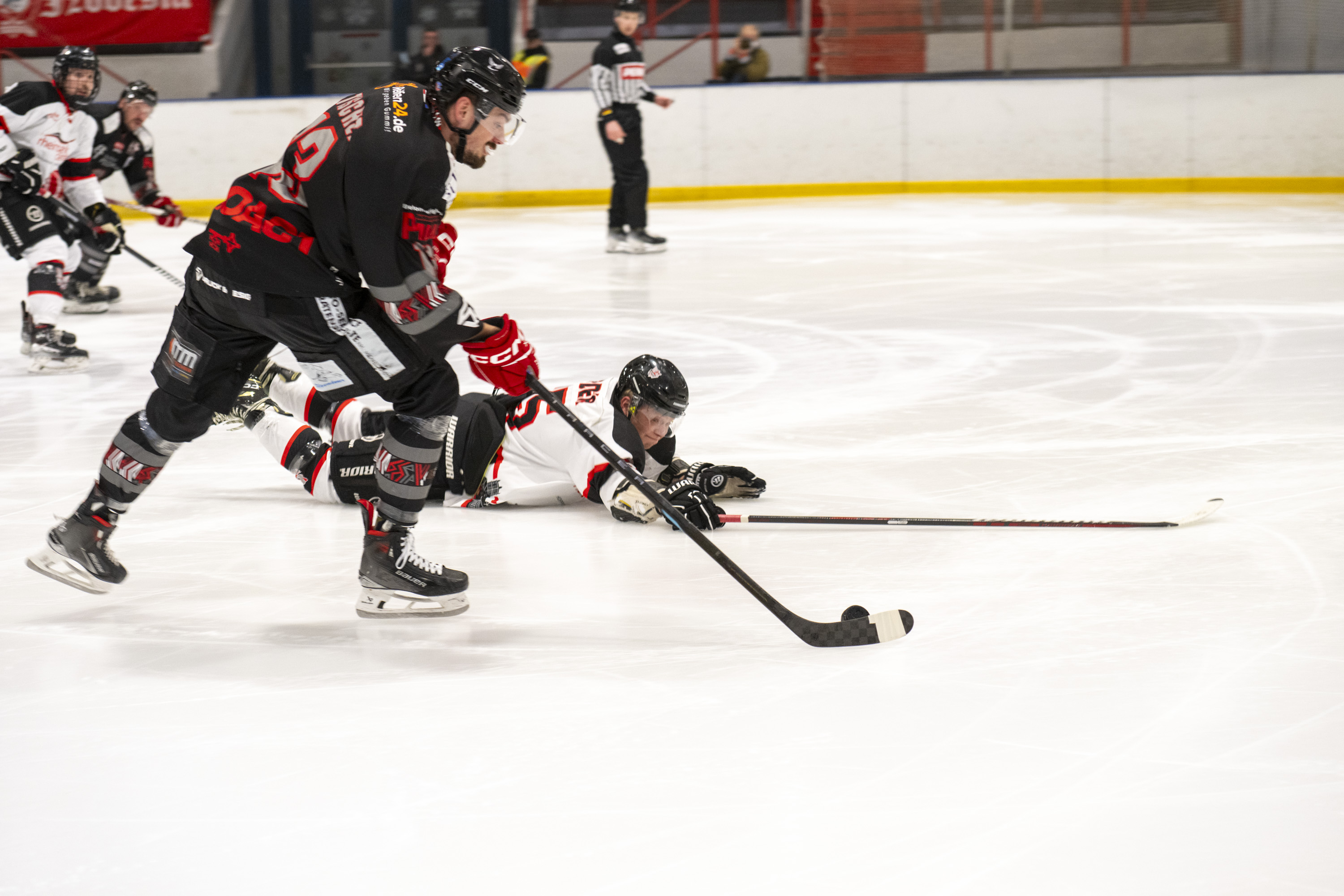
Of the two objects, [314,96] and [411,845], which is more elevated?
[314,96]

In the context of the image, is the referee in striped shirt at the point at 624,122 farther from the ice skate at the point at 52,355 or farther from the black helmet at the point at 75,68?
the ice skate at the point at 52,355

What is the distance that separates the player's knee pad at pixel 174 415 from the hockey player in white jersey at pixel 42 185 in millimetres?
3051

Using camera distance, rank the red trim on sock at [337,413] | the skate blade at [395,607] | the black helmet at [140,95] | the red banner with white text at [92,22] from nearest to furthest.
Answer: the skate blade at [395,607]
the red trim on sock at [337,413]
the black helmet at [140,95]
the red banner with white text at [92,22]

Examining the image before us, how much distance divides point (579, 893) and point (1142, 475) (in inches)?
97.3

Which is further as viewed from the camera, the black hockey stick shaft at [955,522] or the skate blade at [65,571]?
the black hockey stick shaft at [955,522]

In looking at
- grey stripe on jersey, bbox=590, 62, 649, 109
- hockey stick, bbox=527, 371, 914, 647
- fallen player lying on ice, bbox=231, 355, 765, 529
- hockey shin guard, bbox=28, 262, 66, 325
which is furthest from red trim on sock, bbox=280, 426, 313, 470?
grey stripe on jersey, bbox=590, 62, 649, 109

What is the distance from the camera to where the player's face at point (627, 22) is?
28.3 feet

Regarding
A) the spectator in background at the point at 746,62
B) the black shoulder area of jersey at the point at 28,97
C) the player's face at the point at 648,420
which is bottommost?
the player's face at the point at 648,420

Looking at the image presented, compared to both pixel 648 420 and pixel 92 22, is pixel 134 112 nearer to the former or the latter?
pixel 648 420

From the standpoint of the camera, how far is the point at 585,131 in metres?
11.9

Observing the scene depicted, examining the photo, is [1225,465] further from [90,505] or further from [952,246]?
[952,246]

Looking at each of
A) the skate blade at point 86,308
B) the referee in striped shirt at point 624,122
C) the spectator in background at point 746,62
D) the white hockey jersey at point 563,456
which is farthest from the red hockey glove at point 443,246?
the spectator in background at point 746,62

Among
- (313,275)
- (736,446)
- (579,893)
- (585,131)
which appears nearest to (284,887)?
(579,893)

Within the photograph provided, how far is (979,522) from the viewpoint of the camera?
125 inches
